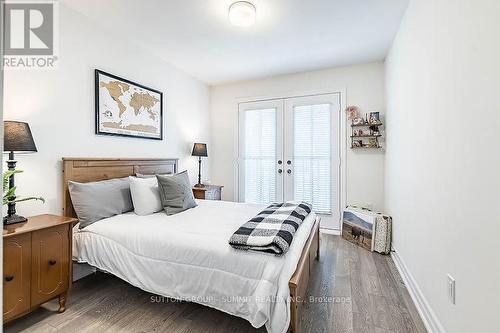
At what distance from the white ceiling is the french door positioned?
0.67m

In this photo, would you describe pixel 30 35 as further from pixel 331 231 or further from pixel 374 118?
pixel 331 231

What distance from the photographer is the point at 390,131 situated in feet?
10.5

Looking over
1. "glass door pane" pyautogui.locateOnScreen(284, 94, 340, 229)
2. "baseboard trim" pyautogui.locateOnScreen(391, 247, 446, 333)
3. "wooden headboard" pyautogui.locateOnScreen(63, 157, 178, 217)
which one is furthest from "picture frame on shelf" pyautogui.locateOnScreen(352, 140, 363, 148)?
"wooden headboard" pyautogui.locateOnScreen(63, 157, 178, 217)

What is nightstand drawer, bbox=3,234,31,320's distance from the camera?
62.6 inches

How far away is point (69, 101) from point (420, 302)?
3.44 m

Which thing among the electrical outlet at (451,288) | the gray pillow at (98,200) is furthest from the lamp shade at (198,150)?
the electrical outlet at (451,288)

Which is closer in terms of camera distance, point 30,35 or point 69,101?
point 30,35

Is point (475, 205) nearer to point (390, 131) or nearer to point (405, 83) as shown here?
point (405, 83)

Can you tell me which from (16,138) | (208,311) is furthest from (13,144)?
(208,311)

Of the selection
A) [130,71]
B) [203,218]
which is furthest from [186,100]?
[203,218]

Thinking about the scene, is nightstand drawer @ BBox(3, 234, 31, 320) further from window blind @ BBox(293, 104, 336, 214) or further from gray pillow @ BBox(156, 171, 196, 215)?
window blind @ BBox(293, 104, 336, 214)

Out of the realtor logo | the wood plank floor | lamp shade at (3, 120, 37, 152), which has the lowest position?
the wood plank floor

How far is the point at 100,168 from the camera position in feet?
8.67

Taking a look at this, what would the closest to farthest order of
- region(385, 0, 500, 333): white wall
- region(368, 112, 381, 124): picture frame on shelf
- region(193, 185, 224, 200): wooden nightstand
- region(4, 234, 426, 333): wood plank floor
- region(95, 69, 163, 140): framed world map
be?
region(385, 0, 500, 333): white wall < region(4, 234, 426, 333): wood plank floor < region(95, 69, 163, 140): framed world map < region(368, 112, 381, 124): picture frame on shelf < region(193, 185, 224, 200): wooden nightstand
